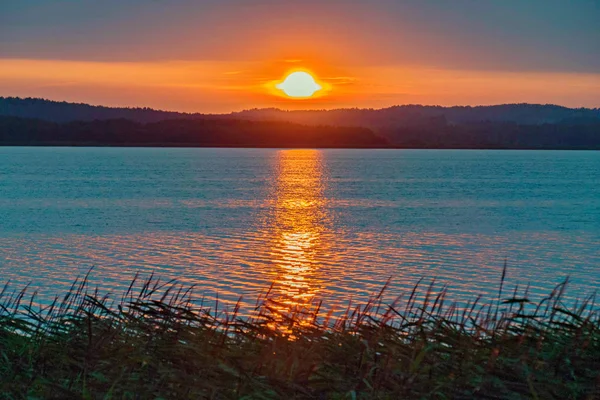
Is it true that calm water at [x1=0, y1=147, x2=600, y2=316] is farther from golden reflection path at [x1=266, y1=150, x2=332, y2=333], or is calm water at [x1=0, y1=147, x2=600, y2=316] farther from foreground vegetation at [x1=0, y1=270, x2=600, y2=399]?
foreground vegetation at [x1=0, y1=270, x2=600, y2=399]

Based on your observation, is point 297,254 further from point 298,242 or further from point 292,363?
point 292,363

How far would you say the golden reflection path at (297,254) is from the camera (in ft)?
44.6

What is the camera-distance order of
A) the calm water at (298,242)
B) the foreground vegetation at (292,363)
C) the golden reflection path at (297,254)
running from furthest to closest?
the calm water at (298,242) < the golden reflection path at (297,254) < the foreground vegetation at (292,363)

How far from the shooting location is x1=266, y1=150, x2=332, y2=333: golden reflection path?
13605 millimetres

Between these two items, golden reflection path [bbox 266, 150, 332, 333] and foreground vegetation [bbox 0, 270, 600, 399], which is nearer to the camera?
foreground vegetation [bbox 0, 270, 600, 399]

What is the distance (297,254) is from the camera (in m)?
38.3

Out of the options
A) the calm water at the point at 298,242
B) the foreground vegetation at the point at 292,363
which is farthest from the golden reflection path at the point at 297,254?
the foreground vegetation at the point at 292,363

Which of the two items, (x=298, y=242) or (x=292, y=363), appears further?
(x=298, y=242)

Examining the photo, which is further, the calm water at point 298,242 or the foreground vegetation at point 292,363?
the calm water at point 298,242

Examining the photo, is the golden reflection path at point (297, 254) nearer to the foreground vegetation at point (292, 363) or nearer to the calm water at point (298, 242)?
the calm water at point (298, 242)

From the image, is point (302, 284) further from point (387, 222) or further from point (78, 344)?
point (387, 222)

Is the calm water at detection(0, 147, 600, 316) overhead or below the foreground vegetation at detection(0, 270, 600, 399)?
below

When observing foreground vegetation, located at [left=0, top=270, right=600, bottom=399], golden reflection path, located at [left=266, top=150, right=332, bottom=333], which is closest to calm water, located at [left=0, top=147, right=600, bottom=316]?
golden reflection path, located at [left=266, top=150, right=332, bottom=333]

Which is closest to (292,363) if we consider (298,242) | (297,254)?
(297,254)
